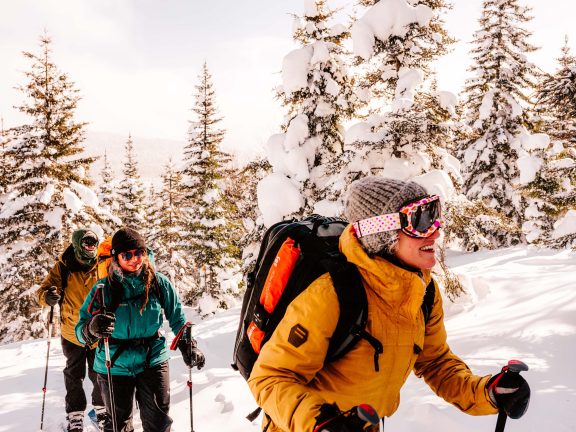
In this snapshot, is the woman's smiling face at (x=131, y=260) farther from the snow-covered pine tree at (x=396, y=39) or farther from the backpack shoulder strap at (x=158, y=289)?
the snow-covered pine tree at (x=396, y=39)

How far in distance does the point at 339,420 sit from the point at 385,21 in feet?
34.5

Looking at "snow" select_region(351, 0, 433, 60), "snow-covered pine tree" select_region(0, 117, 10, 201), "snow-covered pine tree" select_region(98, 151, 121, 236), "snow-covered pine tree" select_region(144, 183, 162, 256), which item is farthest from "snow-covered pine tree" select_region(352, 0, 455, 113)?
"snow-covered pine tree" select_region(98, 151, 121, 236)

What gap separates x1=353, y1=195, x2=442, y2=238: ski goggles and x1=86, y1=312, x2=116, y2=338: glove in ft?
9.39

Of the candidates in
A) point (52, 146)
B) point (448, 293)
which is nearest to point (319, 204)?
point (448, 293)

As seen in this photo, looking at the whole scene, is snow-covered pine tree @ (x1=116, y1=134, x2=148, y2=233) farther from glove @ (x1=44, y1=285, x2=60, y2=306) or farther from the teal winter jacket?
the teal winter jacket

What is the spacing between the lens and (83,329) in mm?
3994

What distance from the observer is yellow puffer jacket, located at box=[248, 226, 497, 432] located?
179 cm

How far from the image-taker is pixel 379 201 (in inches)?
85.8

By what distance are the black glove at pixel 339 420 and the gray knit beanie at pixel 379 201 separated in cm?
83

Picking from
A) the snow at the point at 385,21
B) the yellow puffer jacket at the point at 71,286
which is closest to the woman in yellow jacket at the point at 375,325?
the yellow puffer jacket at the point at 71,286

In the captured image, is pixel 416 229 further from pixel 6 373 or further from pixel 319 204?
pixel 6 373

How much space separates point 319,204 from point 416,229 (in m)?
8.64

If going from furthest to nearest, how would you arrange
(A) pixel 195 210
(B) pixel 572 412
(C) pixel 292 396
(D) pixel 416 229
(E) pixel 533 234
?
(A) pixel 195 210, (E) pixel 533 234, (B) pixel 572 412, (D) pixel 416 229, (C) pixel 292 396

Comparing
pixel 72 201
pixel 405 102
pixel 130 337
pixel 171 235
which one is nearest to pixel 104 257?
pixel 130 337
